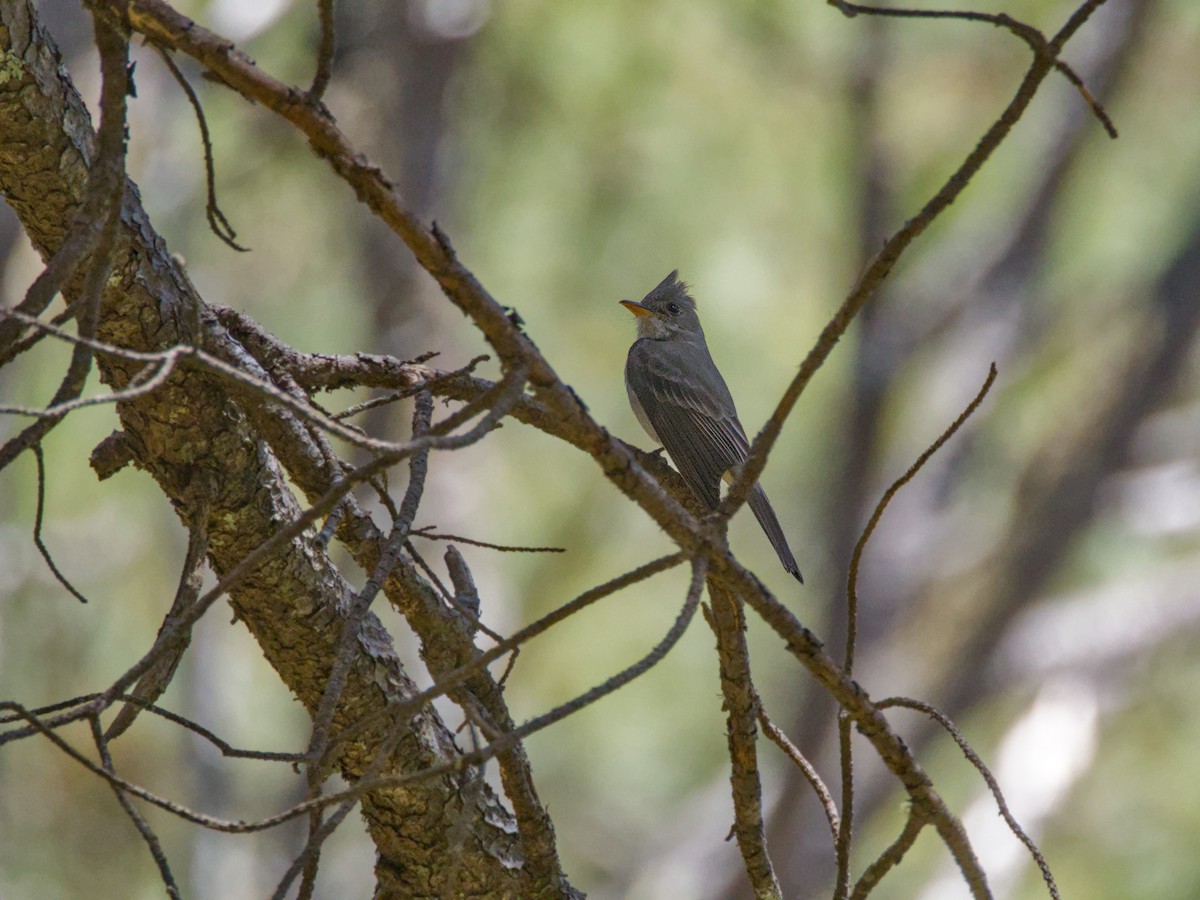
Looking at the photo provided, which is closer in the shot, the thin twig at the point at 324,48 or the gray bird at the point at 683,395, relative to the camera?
the thin twig at the point at 324,48

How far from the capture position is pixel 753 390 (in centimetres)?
977

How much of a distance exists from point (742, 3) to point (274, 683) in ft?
21.3

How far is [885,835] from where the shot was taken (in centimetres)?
957

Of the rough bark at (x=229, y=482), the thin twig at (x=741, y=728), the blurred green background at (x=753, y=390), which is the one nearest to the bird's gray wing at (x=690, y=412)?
the blurred green background at (x=753, y=390)

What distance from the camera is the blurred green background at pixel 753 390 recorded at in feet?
26.5

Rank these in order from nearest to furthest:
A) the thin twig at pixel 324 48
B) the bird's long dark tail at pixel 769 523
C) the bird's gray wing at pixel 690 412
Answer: the thin twig at pixel 324 48 < the bird's long dark tail at pixel 769 523 < the bird's gray wing at pixel 690 412

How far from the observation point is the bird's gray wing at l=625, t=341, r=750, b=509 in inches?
205

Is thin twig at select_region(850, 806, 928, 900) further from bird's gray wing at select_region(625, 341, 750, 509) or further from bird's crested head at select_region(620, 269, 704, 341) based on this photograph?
bird's crested head at select_region(620, 269, 704, 341)

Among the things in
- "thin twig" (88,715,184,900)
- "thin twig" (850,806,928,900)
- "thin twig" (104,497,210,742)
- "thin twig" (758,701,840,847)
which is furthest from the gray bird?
"thin twig" (88,715,184,900)

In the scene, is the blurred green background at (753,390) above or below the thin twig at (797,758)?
above

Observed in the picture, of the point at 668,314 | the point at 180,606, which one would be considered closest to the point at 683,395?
the point at 668,314

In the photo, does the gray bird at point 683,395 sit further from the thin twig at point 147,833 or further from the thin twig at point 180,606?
the thin twig at point 147,833

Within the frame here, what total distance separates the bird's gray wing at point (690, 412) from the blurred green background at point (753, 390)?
2.20 meters

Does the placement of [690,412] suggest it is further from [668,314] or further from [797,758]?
[797,758]
